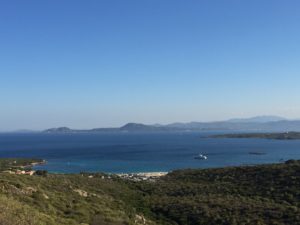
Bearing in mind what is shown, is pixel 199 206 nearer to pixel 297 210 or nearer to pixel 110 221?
pixel 297 210

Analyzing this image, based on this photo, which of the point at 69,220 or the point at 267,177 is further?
the point at 267,177

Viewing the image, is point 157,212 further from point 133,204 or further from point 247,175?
point 247,175

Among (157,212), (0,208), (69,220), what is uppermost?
(0,208)

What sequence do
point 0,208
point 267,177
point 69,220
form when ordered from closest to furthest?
point 0,208 → point 69,220 → point 267,177

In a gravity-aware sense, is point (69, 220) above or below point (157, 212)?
above

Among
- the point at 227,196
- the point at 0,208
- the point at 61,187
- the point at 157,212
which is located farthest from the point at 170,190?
the point at 0,208

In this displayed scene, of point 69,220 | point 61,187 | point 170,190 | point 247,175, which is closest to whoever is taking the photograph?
point 69,220

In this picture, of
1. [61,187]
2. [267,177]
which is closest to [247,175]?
[267,177]
